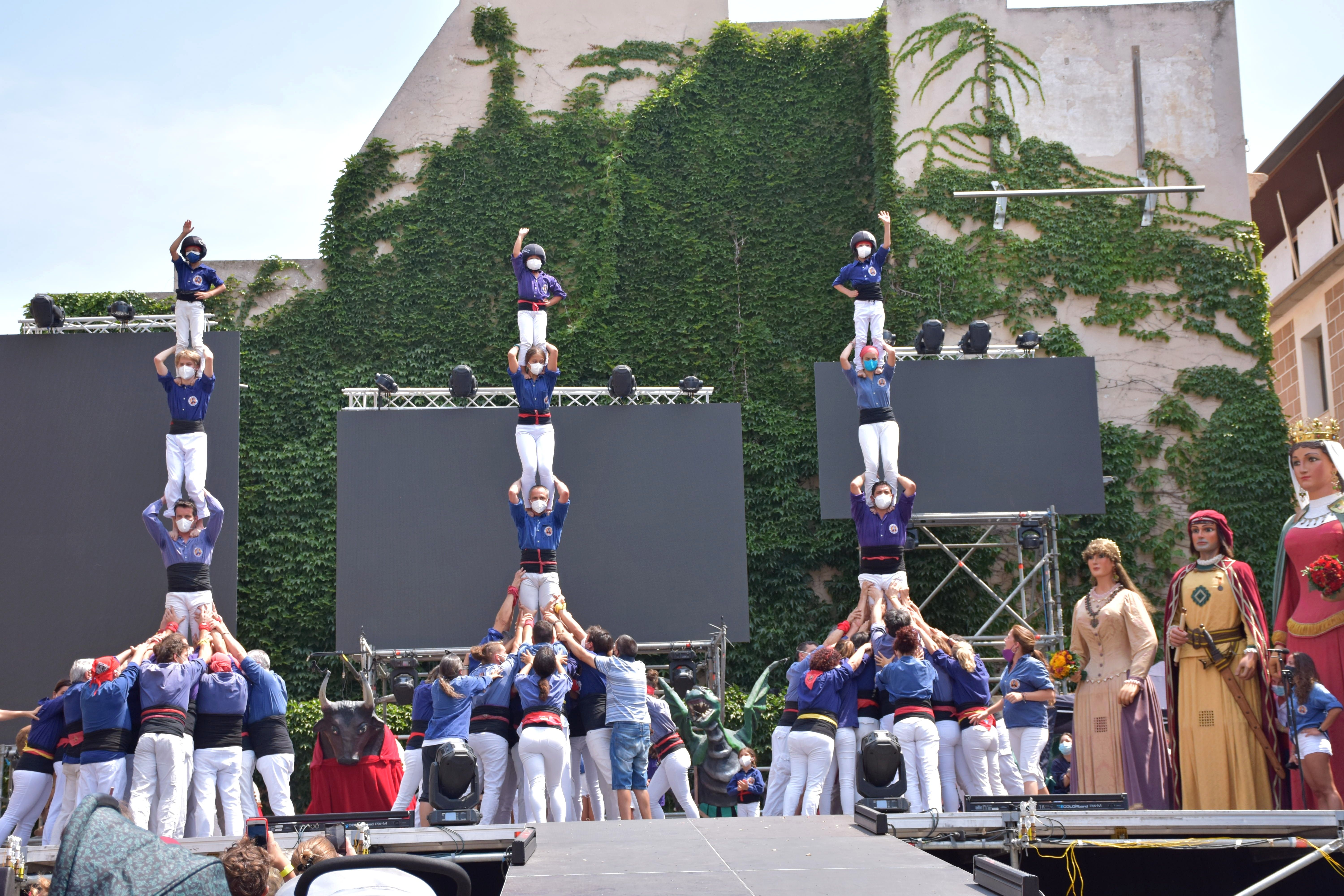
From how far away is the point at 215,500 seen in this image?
9.05 m

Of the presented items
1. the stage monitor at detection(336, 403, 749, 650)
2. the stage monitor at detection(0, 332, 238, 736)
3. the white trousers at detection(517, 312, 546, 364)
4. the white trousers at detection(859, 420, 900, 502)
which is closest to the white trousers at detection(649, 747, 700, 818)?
the white trousers at detection(859, 420, 900, 502)

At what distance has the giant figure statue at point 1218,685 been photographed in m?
5.74

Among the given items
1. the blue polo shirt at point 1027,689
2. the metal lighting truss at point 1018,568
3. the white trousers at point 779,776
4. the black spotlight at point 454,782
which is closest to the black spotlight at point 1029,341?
the metal lighting truss at point 1018,568

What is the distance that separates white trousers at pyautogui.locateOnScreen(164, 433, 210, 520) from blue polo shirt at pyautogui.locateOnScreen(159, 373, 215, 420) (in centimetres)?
19

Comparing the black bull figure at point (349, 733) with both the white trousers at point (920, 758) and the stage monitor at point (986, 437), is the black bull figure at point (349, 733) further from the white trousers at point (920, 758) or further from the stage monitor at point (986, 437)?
the stage monitor at point (986, 437)

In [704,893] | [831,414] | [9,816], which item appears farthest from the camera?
[831,414]

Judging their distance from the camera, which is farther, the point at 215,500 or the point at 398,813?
the point at 215,500

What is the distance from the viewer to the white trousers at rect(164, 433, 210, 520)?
8.91 metres

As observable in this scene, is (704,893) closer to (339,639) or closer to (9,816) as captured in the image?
→ (9,816)

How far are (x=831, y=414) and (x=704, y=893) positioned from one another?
10000mm

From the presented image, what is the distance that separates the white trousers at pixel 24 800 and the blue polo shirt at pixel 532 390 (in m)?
4.35

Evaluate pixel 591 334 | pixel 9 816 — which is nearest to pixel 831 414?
pixel 591 334

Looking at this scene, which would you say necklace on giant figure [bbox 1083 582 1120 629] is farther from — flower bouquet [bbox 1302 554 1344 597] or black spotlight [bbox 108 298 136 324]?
black spotlight [bbox 108 298 136 324]

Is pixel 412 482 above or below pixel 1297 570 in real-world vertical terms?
above
